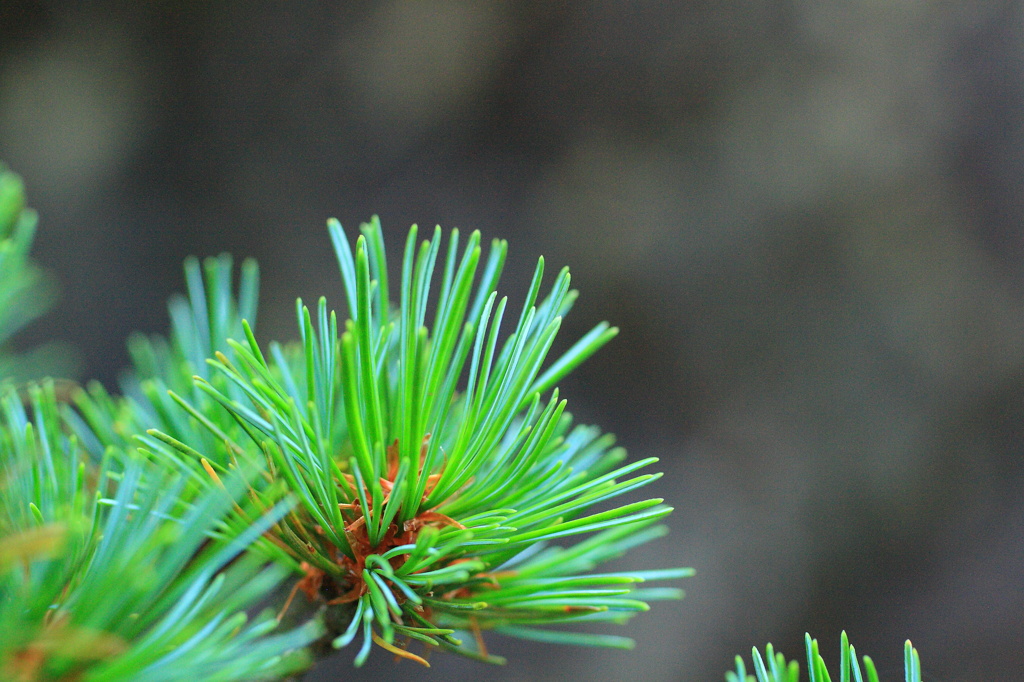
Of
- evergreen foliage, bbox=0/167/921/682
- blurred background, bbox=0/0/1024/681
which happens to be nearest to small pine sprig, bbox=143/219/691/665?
evergreen foliage, bbox=0/167/921/682

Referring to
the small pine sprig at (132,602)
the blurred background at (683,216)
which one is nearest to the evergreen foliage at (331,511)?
the small pine sprig at (132,602)

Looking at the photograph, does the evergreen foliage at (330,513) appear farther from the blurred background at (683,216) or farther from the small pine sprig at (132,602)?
the blurred background at (683,216)

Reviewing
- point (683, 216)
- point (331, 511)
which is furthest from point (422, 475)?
point (683, 216)

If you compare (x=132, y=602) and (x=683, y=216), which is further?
(x=683, y=216)

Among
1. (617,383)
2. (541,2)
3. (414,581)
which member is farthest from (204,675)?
(541,2)

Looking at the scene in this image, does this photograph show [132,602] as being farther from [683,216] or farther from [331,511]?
[683,216]

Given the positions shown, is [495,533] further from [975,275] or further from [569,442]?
[975,275]
